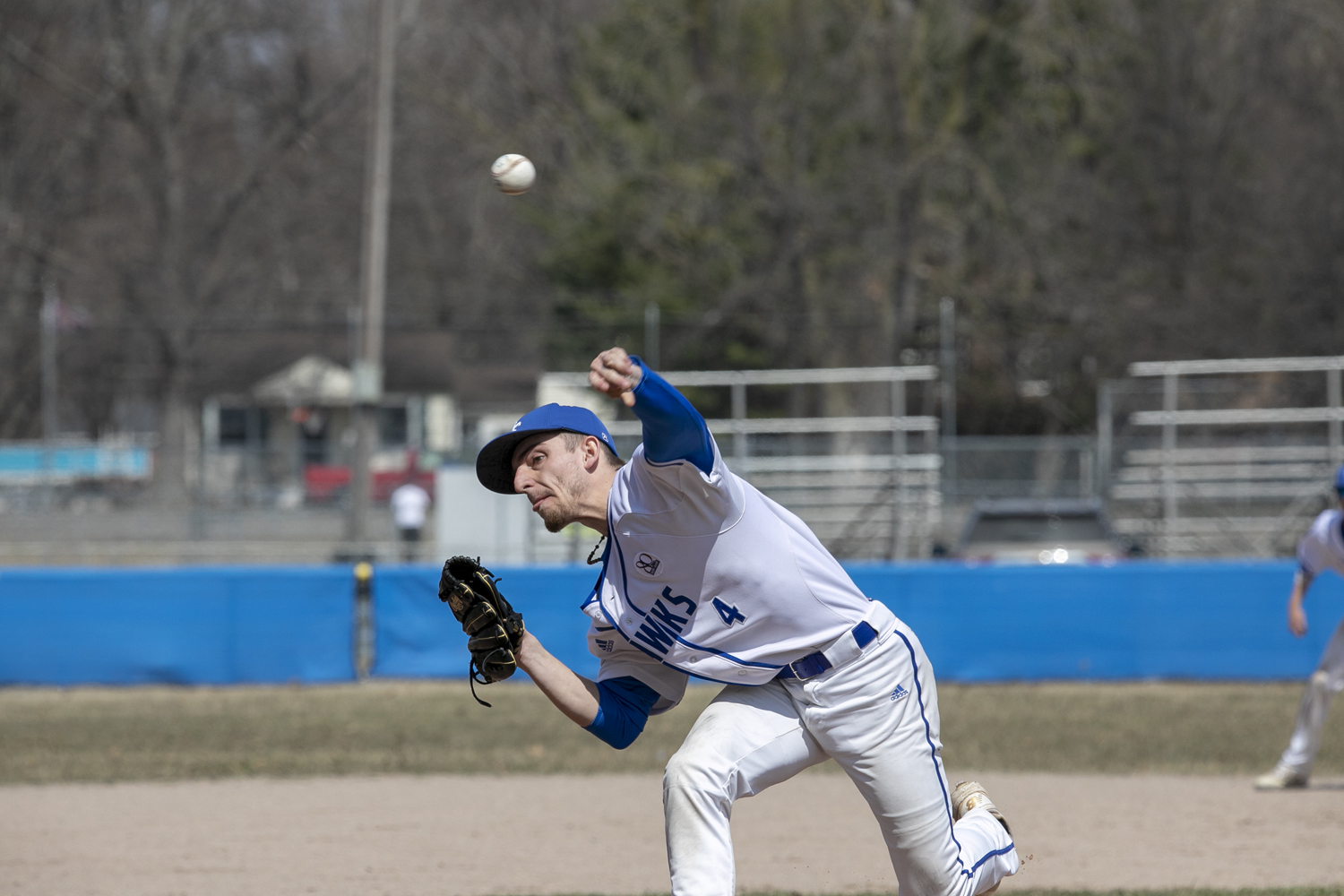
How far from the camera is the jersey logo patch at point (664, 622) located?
13.0ft

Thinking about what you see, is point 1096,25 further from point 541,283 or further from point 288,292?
point 288,292

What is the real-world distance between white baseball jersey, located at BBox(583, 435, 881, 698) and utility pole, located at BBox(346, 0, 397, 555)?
50.0 ft

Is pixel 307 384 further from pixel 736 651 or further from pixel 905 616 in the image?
pixel 736 651

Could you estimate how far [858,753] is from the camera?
3.99 meters

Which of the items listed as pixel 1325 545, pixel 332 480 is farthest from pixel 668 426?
pixel 332 480

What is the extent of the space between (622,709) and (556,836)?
346cm

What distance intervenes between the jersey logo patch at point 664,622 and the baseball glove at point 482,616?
383 millimetres

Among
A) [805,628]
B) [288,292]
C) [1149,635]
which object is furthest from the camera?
[288,292]

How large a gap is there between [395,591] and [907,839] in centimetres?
882

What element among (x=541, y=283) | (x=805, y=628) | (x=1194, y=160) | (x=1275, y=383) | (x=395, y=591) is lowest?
(x=395, y=591)

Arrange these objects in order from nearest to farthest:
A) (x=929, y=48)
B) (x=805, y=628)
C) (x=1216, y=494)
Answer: (x=805, y=628) < (x=1216, y=494) < (x=929, y=48)

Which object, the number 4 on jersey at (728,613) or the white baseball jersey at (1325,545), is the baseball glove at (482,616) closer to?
the number 4 on jersey at (728,613)

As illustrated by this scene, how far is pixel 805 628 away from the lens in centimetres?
395

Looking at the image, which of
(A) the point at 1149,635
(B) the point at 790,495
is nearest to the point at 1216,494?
(B) the point at 790,495
